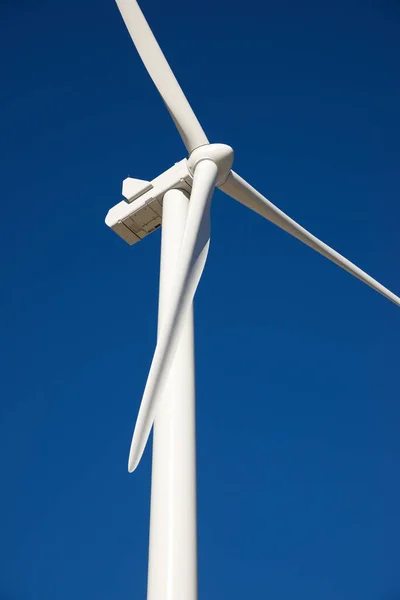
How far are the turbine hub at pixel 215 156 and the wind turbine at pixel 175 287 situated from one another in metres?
0.01

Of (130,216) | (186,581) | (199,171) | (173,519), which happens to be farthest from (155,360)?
(130,216)

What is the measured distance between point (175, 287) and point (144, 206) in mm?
2838

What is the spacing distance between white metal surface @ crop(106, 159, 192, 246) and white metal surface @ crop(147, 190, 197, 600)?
211cm

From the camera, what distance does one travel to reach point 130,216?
28.6 feet

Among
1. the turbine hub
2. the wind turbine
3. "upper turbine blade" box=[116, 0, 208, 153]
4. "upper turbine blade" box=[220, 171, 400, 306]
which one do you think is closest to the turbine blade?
the wind turbine

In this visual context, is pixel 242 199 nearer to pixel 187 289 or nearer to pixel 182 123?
pixel 182 123

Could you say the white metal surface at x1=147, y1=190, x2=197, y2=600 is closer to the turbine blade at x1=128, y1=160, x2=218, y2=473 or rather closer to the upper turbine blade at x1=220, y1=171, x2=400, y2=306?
the turbine blade at x1=128, y1=160, x2=218, y2=473

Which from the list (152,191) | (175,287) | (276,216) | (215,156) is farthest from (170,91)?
(175,287)

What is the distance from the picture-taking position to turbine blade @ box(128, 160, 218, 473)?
491 centimetres

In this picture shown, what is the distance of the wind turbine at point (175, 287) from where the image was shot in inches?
201

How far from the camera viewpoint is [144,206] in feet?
28.2

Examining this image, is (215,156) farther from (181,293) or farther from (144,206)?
(181,293)

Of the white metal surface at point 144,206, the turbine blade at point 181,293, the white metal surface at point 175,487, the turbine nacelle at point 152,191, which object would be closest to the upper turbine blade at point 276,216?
the turbine nacelle at point 152,191

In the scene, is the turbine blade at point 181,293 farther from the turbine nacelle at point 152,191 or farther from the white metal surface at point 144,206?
the white metal surface at point 144,206
